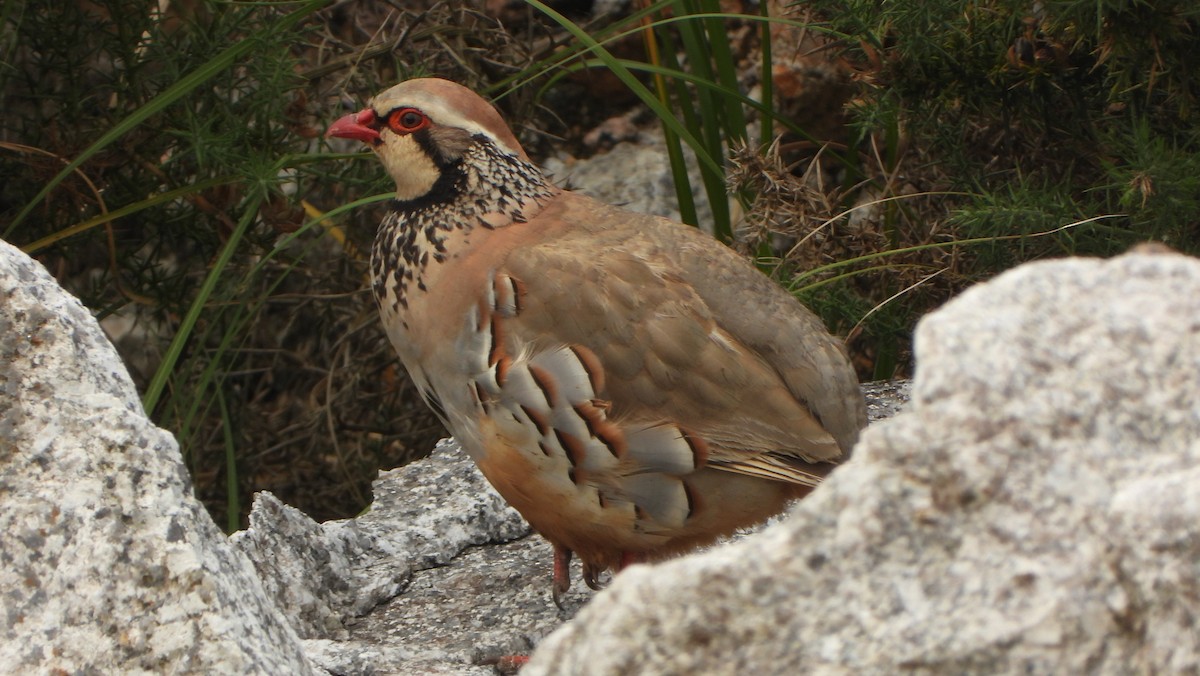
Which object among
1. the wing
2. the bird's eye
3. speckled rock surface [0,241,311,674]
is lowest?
the wing

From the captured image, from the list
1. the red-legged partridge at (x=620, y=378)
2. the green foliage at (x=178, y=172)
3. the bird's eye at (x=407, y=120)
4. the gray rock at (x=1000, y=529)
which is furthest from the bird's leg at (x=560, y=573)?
the gray rock at (x=1000, y=529)

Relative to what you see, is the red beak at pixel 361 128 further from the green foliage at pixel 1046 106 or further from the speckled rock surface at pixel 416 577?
the green foliage at pixel 1046 106

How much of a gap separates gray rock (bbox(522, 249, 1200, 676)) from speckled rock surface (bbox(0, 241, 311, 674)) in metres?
0.69

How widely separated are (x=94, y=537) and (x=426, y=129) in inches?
67.6

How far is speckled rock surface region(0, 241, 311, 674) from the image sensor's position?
1.81 metres

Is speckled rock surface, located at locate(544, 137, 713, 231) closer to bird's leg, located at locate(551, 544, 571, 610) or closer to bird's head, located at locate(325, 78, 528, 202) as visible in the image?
bird's head, located at locate(325, 78, 528, 202)

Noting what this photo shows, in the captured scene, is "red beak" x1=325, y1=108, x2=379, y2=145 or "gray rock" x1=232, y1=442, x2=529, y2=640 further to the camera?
"red beak" x1=325, y1=108, x2=379, y2=145

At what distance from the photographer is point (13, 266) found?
2.00m

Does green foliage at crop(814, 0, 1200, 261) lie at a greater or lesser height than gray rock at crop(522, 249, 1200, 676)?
lesser

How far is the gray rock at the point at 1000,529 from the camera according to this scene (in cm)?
119

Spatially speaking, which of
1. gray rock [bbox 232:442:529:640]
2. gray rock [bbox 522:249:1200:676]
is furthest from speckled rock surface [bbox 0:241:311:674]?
gray rock [bbox 232:442:529:640]

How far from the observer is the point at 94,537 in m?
1.85

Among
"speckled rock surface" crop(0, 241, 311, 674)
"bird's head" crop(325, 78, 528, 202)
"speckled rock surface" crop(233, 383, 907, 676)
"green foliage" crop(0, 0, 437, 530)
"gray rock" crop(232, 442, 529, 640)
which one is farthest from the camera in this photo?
"green foliage" crop(0, 0, 437, 530)

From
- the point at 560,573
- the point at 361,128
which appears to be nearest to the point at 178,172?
the point at 361,128
